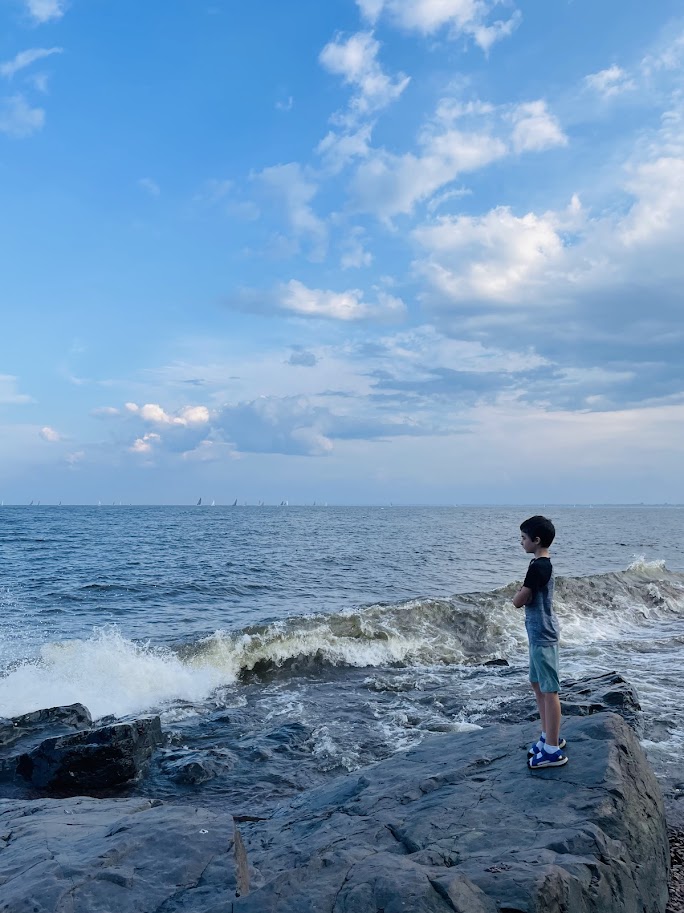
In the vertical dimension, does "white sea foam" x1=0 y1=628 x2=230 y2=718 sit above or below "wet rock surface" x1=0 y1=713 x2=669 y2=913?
below

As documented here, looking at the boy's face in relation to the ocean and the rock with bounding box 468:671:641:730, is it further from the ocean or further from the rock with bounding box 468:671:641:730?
the ocean

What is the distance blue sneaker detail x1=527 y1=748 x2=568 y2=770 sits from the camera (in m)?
5.56

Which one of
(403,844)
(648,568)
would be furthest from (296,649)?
(648,568)

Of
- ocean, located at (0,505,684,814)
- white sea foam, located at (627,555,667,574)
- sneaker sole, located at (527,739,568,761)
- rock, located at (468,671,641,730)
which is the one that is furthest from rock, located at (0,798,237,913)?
white sea foam, located at (627,555,667,574)

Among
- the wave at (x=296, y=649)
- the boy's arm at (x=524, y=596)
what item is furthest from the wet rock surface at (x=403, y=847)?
the wave at (x=296, y=649)

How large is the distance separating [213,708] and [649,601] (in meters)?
20.8

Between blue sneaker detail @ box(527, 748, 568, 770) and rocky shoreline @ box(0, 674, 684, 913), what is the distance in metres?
0.07

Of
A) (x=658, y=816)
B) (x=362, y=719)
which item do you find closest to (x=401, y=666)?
(x=362, y=719)

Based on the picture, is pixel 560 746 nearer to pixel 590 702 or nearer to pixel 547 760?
pixel 547 760

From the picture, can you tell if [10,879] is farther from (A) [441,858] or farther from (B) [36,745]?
(B) [36,745]

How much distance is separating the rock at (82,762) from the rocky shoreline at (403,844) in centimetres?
182

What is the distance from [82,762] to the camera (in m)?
8.83

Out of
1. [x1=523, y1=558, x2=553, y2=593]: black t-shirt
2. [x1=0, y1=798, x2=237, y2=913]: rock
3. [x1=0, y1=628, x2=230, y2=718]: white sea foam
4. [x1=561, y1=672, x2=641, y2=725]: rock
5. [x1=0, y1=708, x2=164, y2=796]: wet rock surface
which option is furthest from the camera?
[x1=0, y1=628, x2=230, y2=718]: white sea foam

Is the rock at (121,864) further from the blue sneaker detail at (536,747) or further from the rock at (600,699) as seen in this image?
the rock at (600,699)
